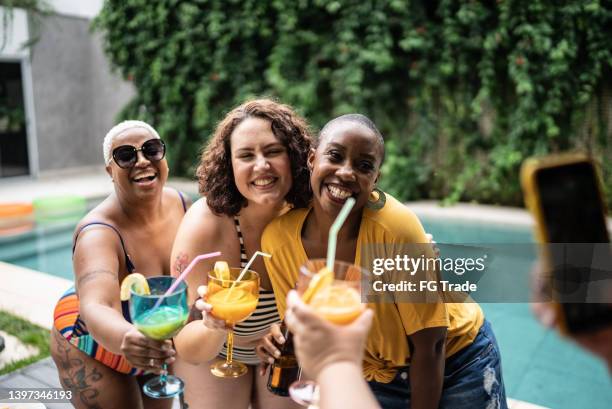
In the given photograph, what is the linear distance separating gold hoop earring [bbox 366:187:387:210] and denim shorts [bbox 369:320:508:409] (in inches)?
26.6

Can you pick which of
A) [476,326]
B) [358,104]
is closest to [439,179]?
[358,104]

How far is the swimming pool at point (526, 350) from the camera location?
4496mm

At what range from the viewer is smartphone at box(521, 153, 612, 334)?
1.11 m

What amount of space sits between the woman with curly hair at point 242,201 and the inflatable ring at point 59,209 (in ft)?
29.0

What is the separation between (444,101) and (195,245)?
358 inches

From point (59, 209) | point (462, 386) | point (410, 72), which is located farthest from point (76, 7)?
point (462, 386)

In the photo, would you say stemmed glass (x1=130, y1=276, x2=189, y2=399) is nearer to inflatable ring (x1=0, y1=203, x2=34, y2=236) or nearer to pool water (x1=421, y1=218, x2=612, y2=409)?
pool water (x1=421, y1=218, x2=612, y2=409)

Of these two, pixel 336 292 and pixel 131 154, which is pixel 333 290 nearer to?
pixel 336 292

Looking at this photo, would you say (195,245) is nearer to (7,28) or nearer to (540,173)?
(540,173)

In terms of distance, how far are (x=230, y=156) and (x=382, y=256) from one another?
89 cm

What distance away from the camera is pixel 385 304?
6.52 feet

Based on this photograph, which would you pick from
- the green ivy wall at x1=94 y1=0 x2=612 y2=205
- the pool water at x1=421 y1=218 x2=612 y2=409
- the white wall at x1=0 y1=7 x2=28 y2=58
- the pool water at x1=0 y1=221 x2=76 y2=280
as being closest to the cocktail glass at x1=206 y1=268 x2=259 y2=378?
the pool water at x1=421 y1=218 x2=612 y2=409

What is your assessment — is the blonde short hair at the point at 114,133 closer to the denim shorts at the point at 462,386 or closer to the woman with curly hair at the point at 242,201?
A: the woman with curly hair at the point at 242,201

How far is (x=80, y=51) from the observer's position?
15703 mm
